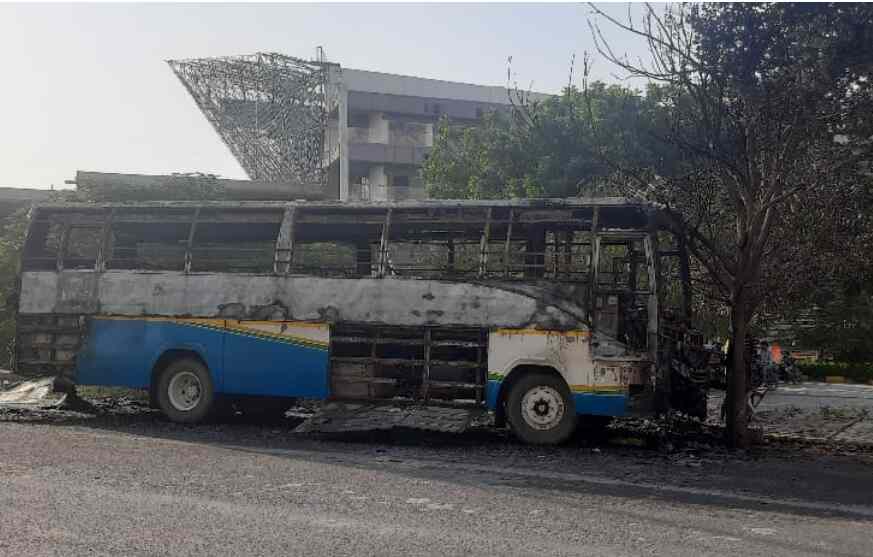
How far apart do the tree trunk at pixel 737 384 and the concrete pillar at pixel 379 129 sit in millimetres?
42770

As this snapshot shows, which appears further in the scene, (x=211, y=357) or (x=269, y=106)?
(x=269, y=106)

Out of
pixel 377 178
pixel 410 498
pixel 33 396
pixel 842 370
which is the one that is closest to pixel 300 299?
pixel 410 498

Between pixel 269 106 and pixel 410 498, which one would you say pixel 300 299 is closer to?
pixel 410 498

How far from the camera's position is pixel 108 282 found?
492 inches

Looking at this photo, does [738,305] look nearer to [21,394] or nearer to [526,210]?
[526,210]

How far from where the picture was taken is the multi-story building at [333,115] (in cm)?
5038

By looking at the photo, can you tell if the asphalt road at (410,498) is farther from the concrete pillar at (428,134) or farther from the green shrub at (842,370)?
the concrete pillar at (428,134)

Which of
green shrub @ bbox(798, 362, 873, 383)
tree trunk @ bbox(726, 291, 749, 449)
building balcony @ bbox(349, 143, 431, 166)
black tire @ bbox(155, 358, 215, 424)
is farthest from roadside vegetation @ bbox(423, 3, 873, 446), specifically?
building balcony @ bbox(349, 143, 431, 166)

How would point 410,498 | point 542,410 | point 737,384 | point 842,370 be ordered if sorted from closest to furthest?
point 410,498 → point 542,410 → point 737,384 → point 842,370

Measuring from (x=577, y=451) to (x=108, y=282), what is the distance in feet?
23.3

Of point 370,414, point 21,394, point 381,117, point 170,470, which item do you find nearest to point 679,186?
point 370,414

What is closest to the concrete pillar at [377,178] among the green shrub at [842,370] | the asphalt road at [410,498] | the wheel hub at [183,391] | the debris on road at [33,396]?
the green shrub at [842,370]

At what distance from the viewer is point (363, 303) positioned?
11.4 meters

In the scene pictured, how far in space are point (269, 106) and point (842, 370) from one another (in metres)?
35.2
